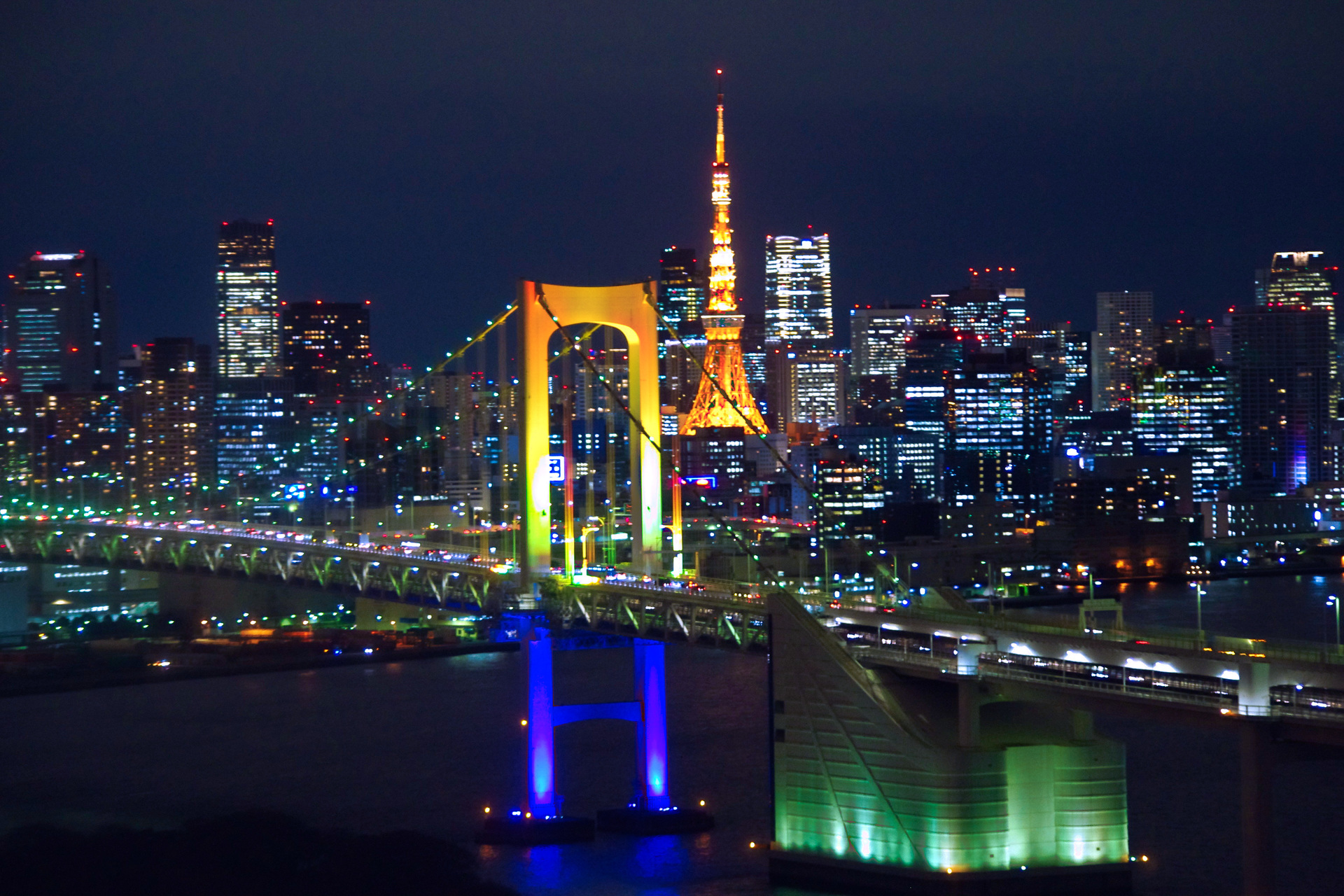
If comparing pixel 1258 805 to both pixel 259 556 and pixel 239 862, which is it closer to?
pixel 239 862

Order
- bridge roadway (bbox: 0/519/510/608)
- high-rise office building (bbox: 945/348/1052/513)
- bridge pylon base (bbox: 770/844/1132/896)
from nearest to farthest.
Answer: bridge pylon base (bbox: 770/844/1132/896)
bridge roadway (bbox: 0/519/510/608)
high-rise office building (bbox: 945/348/1052/513)

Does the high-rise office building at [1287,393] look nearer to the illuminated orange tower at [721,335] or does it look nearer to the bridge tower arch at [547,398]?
the illuminated orange tower at [721,335]

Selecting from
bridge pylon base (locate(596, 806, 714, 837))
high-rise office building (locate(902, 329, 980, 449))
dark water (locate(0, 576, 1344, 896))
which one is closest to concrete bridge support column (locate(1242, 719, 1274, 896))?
dark water (locate(0, 576, 1344, 896))

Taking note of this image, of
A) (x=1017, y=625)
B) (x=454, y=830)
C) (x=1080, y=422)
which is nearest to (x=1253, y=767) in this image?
(x=1017, y=625)

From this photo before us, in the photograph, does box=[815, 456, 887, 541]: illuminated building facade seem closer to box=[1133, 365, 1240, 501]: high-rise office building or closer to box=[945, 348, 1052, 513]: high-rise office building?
box=[945, 348, 1052, 513]: high-rise office building

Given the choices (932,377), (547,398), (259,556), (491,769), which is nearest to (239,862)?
(491,769)

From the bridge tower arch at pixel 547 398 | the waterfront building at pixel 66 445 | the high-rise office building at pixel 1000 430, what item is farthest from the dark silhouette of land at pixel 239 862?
the high-rise office building at pixel 1000 430
